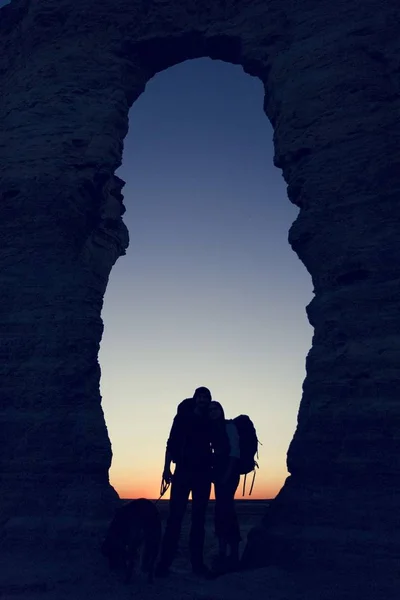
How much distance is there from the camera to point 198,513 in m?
6.21

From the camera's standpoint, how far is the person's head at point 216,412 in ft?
22.4

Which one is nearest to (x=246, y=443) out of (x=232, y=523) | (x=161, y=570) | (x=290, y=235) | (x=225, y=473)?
(x=225, y=473)

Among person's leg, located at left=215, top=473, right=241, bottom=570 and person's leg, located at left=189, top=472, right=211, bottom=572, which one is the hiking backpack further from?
person's leg, located at left=189, top=472, right=211, bottom=572

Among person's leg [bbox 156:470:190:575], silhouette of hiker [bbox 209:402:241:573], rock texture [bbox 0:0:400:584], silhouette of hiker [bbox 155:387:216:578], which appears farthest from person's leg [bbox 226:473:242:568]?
person's leg [bbox 156:470:190:575]

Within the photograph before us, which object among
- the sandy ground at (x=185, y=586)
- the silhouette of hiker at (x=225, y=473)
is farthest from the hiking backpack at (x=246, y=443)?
the sandy ground at (x=185, y=586)

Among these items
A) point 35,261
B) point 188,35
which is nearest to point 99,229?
point 35,261

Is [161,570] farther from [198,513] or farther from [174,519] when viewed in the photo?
[198,513]

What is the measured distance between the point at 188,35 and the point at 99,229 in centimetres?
384

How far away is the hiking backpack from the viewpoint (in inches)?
277

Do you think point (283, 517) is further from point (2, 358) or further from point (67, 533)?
point (2, 358)

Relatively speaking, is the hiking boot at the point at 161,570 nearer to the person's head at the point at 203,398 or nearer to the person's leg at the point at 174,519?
the person's leg at the point at 174,519

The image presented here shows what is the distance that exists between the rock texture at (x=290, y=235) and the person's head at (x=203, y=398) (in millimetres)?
1812

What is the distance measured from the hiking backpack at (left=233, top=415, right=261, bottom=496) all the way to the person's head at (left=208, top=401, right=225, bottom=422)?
278mm

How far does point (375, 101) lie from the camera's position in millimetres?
8266
